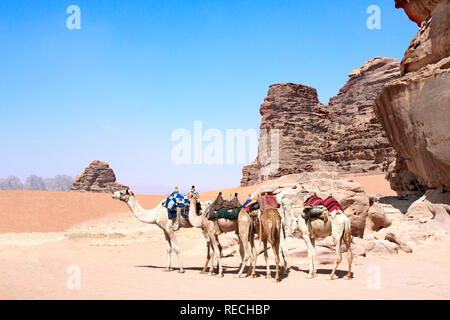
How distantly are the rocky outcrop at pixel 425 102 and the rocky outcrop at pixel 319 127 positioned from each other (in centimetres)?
4941

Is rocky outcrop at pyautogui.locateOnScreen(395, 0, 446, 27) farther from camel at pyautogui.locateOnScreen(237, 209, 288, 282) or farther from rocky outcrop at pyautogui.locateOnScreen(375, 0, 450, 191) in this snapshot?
camel at pyautogui.locateOnScreen(237, 209, 288, 282)

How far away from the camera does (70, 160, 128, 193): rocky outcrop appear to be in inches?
3529

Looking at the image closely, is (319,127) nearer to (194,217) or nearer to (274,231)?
(194,217)

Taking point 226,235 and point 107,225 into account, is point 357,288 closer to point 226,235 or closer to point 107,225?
point 226,235

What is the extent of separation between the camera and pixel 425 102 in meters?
15.8

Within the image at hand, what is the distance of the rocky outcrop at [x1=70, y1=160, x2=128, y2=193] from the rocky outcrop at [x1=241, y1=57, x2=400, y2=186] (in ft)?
110

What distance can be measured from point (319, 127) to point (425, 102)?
7805cm

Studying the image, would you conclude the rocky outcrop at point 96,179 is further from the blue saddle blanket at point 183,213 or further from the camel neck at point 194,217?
the camel neck at point 194,217

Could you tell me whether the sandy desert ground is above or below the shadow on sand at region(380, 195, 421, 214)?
below

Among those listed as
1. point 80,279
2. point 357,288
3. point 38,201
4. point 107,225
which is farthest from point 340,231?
point 38,201

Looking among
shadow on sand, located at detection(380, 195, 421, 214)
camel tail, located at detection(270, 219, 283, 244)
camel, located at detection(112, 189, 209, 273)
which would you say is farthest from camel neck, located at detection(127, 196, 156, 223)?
shadow on sand, located at detection(380, 195, 421, 214)

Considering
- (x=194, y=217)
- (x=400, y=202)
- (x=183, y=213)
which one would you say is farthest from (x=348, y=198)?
(x=400, y=202)

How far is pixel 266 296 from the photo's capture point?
596 centimetres
